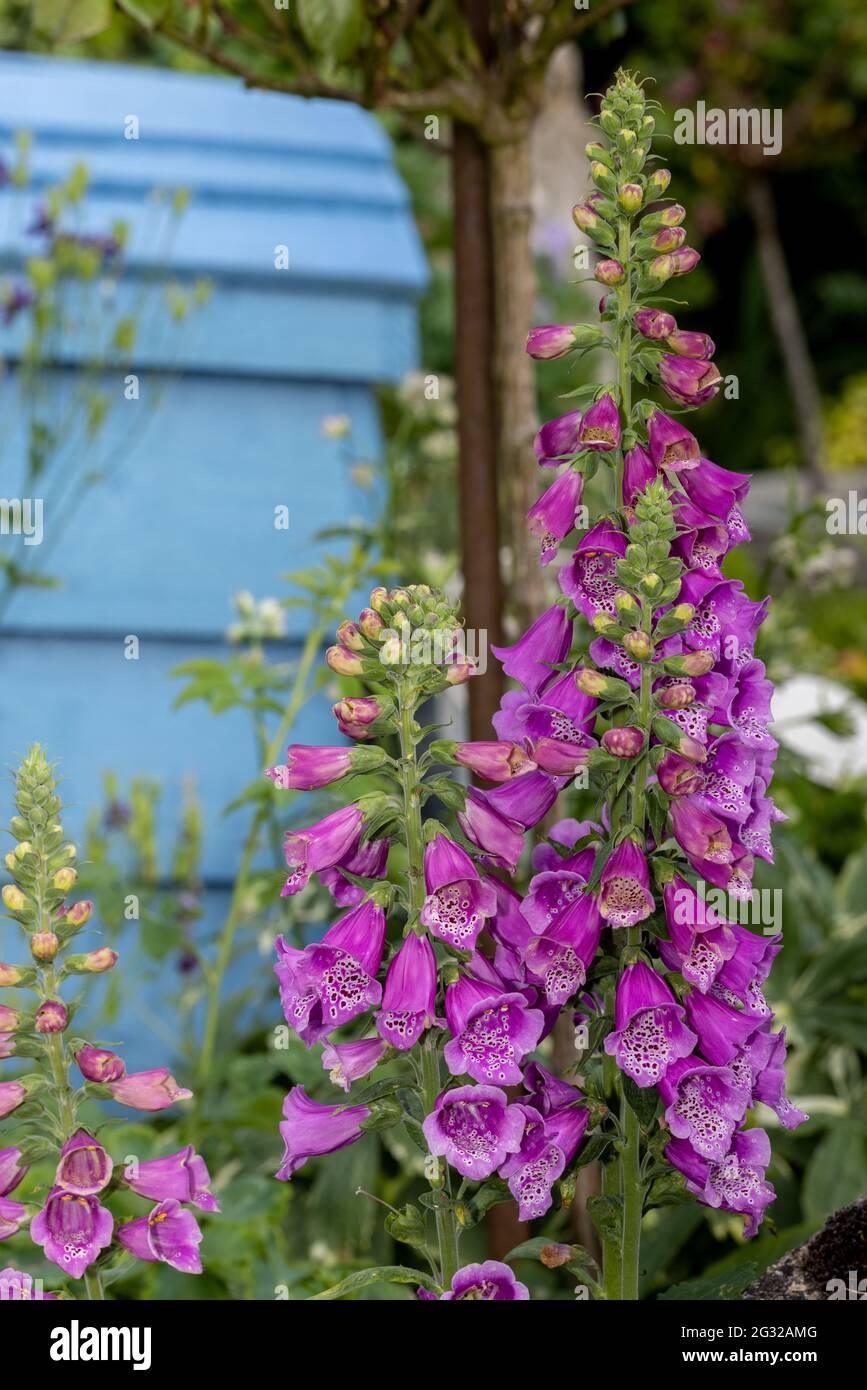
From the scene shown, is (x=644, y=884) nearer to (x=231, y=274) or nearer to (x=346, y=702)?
(x=346, y=702)

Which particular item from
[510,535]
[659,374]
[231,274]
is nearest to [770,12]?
[231,274]

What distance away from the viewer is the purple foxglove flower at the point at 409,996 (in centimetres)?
92

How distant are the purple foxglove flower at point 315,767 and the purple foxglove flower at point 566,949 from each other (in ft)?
0.54

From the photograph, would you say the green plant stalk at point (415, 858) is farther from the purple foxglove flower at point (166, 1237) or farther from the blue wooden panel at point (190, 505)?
the blue wooden panel at point (190, 505)

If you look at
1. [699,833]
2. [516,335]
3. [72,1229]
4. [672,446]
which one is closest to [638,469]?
[672,446]

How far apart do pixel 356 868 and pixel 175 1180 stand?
9.2 inches

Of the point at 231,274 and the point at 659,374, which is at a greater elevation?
the point at 231,274

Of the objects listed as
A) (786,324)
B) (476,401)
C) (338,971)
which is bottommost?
(338,971)

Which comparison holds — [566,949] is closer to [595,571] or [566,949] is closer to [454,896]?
[454,896]

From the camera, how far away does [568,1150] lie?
971mm

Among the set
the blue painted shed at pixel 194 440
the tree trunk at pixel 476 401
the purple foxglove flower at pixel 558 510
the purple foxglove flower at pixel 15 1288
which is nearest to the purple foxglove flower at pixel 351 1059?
the purple foxglove flower at pixel 15 1288

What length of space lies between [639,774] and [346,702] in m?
0.20

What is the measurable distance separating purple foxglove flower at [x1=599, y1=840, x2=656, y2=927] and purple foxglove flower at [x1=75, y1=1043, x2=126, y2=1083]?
12.5 inches

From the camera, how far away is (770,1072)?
3.31 ft
